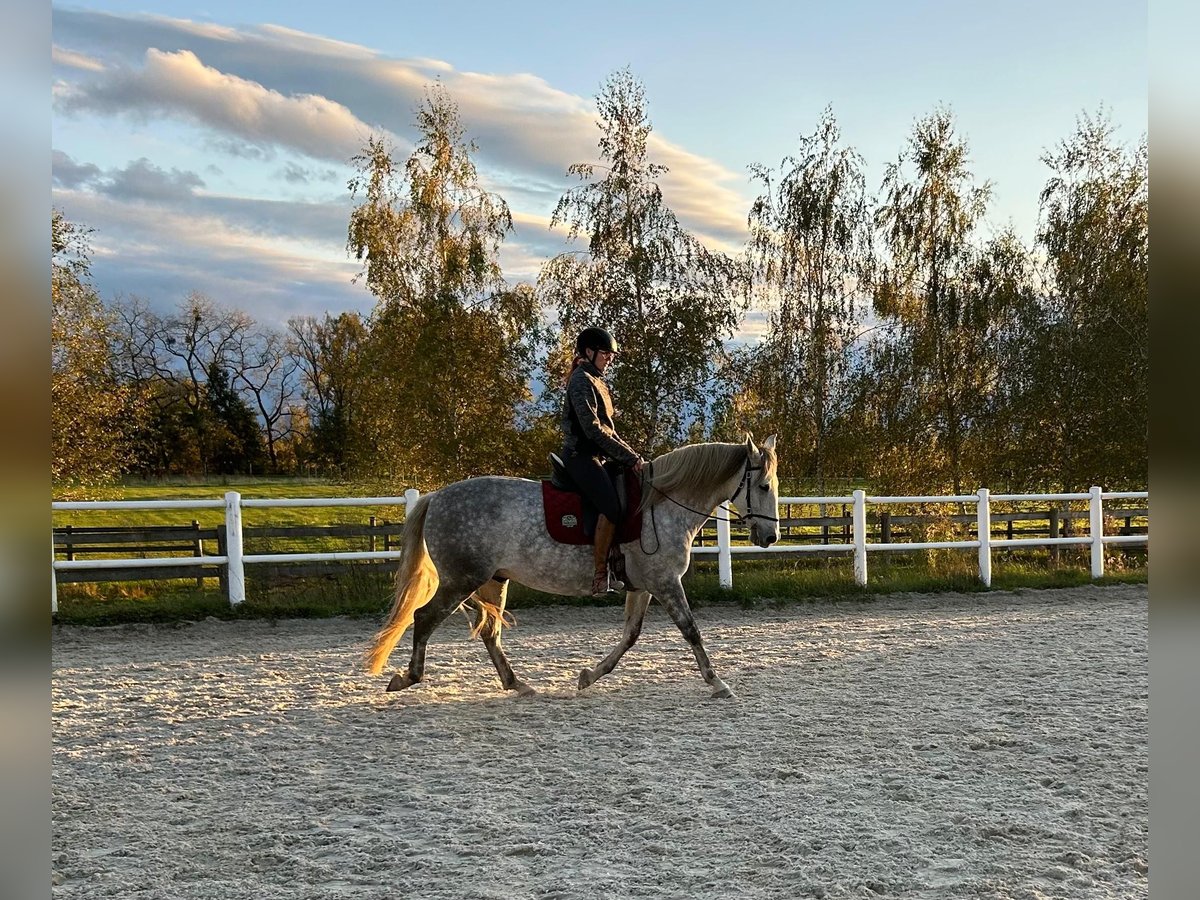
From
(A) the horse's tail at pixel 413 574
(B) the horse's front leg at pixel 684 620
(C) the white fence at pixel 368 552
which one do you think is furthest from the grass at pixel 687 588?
(B) the horse's front leg at pixel 684 620

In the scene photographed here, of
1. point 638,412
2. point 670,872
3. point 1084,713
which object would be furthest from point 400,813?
point 638,412

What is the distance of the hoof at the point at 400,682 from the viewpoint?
21.0ft

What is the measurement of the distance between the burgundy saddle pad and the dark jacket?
335mm

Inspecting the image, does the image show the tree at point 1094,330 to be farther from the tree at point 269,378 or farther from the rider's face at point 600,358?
the tree at point 269,378

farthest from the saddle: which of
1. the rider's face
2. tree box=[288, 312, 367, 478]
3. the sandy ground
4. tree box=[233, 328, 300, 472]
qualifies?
tree box=[233, 328, 300, 472]

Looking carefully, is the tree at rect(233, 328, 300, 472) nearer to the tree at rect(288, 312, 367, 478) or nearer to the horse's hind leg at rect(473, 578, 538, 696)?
the tree at rect(288, 312, 367, 478)

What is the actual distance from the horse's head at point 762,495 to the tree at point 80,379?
1332 cm

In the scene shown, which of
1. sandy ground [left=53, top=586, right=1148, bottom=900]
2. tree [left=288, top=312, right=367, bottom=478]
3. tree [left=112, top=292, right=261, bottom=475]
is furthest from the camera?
tree [left=112, top=292, right=261, bottom=475]

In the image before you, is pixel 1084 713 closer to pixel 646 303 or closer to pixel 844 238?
pixel 646 303

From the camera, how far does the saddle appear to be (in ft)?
20.4

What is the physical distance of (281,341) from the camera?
40875mm
